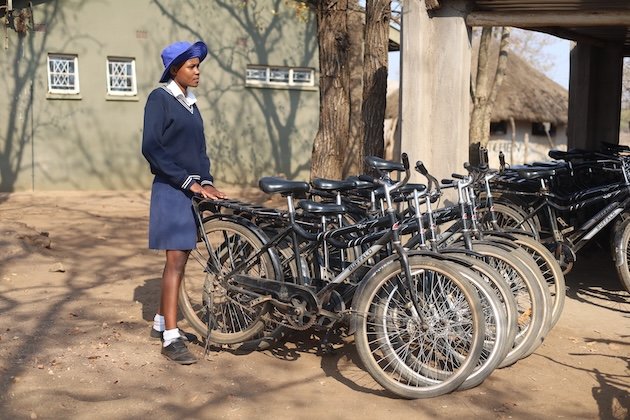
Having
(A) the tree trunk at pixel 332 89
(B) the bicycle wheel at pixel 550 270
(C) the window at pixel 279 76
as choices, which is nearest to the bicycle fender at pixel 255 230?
(B) the bicycle wheel at pixel 550 270

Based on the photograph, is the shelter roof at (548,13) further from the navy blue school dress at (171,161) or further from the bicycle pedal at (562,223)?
the navy blue school dress at (171,161)

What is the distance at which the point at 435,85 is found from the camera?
273 inches

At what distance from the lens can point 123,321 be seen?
6367 millimetres

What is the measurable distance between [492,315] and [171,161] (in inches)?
88.8

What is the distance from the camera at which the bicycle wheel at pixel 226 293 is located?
5.43 m

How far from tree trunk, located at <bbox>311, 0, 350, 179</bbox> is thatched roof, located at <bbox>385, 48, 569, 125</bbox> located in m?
22.5

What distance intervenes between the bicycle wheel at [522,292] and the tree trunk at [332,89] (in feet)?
13.4

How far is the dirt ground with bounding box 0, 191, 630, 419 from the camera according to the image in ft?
15.0

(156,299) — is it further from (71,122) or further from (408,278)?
(71,122)

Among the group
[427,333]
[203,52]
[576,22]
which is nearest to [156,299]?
[203,52]

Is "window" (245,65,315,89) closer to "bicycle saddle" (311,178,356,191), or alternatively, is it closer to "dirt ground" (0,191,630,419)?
"dirt ground" (0,191,630,419)

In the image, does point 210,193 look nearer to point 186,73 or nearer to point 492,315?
point 186,73

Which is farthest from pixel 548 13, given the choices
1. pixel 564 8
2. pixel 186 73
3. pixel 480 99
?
pixel 480 99

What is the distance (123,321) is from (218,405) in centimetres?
198
